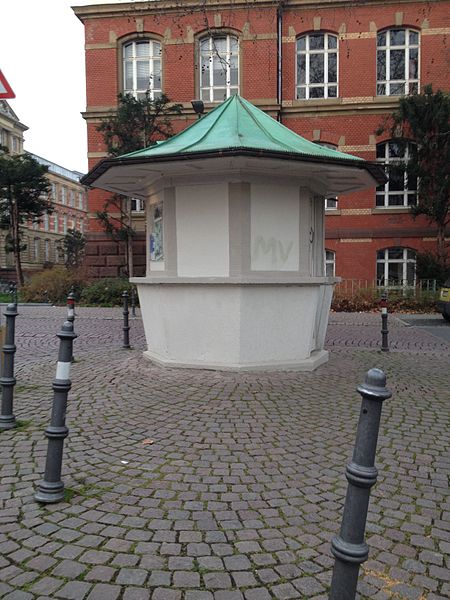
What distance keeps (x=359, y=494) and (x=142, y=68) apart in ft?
85.6

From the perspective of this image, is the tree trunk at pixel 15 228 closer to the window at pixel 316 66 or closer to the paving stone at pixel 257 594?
the window at pixel 316 66

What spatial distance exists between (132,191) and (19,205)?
2591cm

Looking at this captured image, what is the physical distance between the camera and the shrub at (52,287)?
72.5ft

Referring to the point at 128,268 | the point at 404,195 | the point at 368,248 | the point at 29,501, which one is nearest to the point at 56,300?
the point at 128,268

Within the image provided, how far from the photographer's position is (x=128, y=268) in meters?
23.9

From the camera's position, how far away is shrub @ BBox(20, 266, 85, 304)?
22109 millimetres

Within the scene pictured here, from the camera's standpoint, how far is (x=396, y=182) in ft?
75.1

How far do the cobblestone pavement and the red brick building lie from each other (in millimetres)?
17502

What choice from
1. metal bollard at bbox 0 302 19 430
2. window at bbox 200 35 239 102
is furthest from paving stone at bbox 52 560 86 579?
window at bbox 200 35 239 102

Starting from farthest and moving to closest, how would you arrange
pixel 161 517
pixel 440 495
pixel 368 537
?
pixel 440 495 < pixel 161 517 < pixel 368 537

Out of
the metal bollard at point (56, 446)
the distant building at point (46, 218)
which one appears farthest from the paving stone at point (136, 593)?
the distant building at point (46, 218)

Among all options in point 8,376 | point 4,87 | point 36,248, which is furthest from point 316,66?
point 36,248

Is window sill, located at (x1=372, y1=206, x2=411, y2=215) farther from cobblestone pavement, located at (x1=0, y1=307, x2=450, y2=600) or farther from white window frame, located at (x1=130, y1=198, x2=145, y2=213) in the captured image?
cobblestone pavement, located at (x1=0, y1=307, x2=450, y2=600)

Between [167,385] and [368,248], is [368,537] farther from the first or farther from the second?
[368,248]
